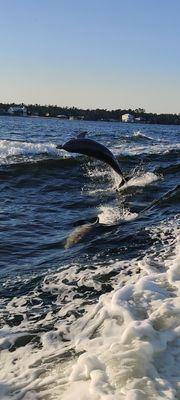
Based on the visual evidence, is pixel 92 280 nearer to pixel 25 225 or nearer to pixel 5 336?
pixel 5 336

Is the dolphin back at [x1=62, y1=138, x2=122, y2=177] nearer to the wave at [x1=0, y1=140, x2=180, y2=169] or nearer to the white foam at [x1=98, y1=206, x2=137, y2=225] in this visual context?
the white foam at [x1=98, y1=206, x2=137, y2=225]

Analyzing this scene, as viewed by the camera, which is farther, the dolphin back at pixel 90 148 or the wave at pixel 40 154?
the wave at pixel 40 154

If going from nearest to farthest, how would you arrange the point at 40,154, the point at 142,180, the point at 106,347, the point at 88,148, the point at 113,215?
the point at 106,347 < the point at 113,215 < the point at 88,148 < the point at 142,180 < the point at 40,154

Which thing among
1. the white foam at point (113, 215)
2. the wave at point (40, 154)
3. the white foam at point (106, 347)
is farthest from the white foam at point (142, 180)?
the white foam at point (106, 347)

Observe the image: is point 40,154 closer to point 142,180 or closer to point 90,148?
point 142,180

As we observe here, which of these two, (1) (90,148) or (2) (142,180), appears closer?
(1) (90,148)

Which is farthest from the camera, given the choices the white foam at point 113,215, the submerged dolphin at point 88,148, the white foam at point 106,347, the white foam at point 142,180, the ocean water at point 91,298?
the white foam at point 142,180

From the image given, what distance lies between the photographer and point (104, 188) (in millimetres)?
14523

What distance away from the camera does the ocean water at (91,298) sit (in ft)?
11.7

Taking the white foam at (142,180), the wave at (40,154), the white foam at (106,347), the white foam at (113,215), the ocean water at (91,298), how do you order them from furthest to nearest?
the wave at (40,154)
the white foam at (142,180)
the white foam at (113,215)
the ocean water at (91,298)
the white foam at (106,347)

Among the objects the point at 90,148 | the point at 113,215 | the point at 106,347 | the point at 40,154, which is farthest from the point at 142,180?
the point at 106,347

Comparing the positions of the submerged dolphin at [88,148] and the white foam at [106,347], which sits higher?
the submerged dolphin at [88,148]

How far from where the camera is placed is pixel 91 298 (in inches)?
213

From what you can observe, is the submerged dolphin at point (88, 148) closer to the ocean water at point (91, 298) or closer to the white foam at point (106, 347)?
the ocean water at point (91, 298)
